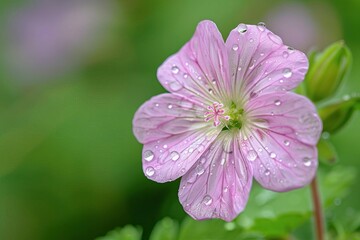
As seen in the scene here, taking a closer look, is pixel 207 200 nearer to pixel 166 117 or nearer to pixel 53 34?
pixel 166 117

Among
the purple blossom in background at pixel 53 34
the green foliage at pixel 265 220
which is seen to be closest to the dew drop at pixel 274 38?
the green foliage at pixel 265 220

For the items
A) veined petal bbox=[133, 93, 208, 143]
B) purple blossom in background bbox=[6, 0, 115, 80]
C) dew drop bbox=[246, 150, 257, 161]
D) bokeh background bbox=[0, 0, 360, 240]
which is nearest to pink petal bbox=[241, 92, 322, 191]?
dew drop bbox=[246, 150, 257, 161]

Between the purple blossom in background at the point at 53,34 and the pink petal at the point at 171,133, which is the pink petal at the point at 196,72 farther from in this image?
the purple blossom in background at the point at 53,34

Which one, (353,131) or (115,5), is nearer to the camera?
(353,131)

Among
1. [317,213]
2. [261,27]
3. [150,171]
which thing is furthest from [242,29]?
[317,213]

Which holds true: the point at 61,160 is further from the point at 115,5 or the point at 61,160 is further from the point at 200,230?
the point at 200,230

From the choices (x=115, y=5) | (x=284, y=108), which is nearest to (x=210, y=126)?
(x=284, y=108)
